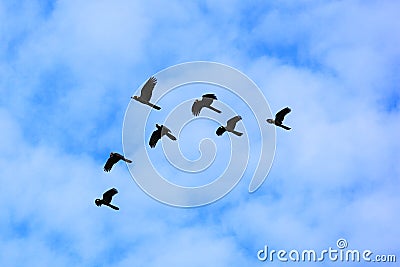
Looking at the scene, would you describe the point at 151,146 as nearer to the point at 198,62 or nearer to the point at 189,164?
the point at 189,164

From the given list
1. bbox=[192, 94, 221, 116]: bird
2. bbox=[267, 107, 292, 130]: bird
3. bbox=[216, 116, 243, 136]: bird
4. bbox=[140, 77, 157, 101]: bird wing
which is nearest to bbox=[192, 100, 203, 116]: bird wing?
bbox=[192, 94, 221, 116]: bird

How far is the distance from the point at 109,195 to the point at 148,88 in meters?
10.1

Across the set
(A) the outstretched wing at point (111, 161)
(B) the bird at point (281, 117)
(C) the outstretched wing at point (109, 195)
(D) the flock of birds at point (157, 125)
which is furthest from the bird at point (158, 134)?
(B) the bird at point (281, 117)

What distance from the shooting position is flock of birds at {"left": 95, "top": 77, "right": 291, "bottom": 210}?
7075cm

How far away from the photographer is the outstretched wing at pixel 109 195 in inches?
2901

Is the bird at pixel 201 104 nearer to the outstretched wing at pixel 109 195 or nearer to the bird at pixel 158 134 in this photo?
the bird at pixel 158 134

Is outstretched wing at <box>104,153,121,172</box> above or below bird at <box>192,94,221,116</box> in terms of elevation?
below

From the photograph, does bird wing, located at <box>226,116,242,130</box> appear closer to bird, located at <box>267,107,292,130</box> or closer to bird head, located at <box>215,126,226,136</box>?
bird head, located at <box>215,126,226,136</box>

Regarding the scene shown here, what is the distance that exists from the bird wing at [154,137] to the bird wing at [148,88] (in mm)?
3859

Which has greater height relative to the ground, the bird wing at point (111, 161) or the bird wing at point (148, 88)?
the bird wing at point (148, 88)

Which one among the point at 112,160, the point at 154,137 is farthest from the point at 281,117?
the point at 112,160

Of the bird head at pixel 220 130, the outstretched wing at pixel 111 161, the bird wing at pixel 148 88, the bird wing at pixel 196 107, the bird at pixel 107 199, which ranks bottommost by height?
the bird at pixel 107 199

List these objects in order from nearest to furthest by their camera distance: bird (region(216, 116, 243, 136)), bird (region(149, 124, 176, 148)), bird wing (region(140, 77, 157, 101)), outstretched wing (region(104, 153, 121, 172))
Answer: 1. bird wing (region(140, 77, 157, 101))
2. outstretched wing (region(104, 153, 121, 172))
3. bird (region(216, 116, 243, 136))
4. bird (region(149, 124, 176, 148))

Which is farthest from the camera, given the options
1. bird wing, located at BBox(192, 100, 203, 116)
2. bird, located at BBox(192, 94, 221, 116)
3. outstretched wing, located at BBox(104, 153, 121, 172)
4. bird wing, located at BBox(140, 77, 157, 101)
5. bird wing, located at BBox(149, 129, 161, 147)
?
bird wing, located at BBox(149, 129, 161, 147)
